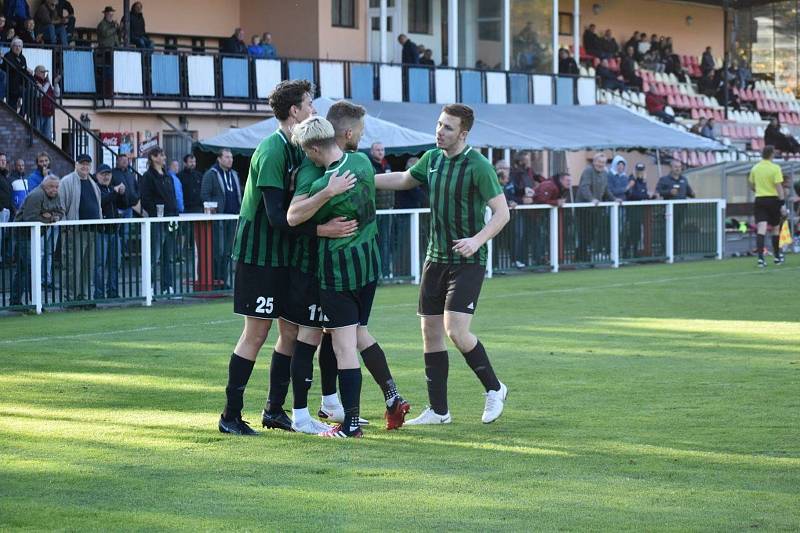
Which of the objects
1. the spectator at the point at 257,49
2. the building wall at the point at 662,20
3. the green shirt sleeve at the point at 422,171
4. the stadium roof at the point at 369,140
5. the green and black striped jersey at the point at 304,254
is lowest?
the green and black striped jersey at the point at 304,254

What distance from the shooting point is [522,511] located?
6441 mm

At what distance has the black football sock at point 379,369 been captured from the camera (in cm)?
867

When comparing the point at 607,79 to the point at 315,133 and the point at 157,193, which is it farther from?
the point at 315,133

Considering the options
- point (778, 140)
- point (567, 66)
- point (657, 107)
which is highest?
point (567, 66)

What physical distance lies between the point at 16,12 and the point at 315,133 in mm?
20069

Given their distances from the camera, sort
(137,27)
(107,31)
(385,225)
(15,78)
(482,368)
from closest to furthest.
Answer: (482,368)
(385,225)
(15,78)
(107,31)
(137,27)

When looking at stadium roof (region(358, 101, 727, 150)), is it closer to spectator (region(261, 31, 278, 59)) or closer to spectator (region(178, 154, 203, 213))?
spectator (region(261, 31, 278, 59))

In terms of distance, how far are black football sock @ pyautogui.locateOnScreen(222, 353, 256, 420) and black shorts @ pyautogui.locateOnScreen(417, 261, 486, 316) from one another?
1.20 m

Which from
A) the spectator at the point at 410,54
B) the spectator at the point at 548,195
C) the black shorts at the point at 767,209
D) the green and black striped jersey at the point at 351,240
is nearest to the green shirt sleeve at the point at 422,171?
the green and black striped jersey at the point at 351,240

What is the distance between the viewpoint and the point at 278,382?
28.6ft

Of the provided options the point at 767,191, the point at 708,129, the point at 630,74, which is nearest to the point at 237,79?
the point at 767,191

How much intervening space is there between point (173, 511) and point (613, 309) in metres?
11.1

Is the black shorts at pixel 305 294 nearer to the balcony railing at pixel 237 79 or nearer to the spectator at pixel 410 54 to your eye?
the balcony railing at pixel 237 79

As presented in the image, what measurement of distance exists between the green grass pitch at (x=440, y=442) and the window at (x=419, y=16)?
24789 mm
